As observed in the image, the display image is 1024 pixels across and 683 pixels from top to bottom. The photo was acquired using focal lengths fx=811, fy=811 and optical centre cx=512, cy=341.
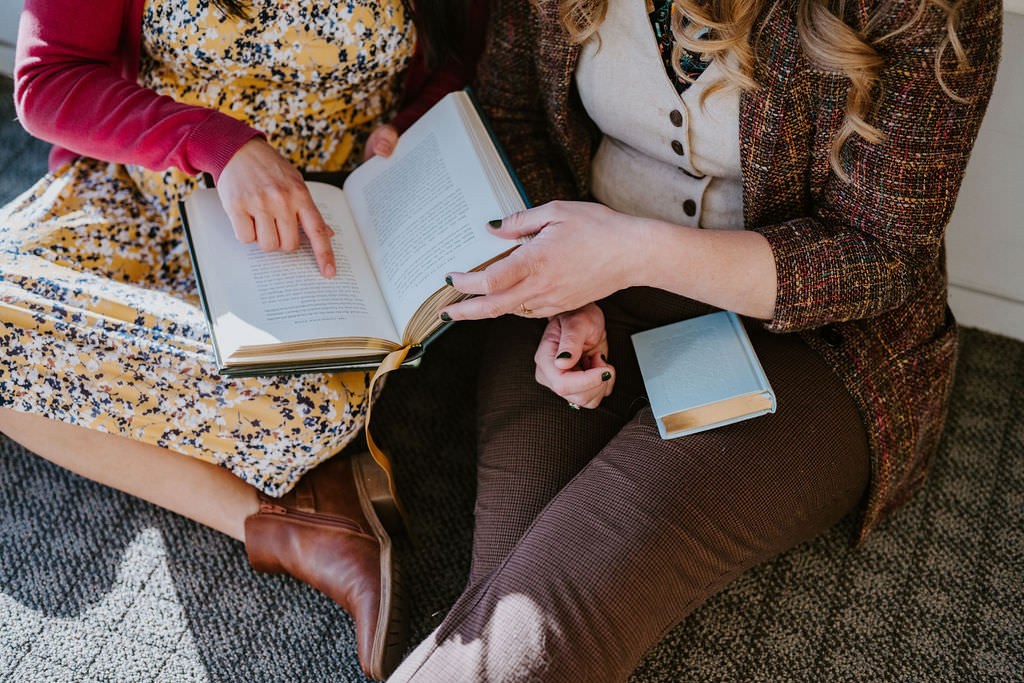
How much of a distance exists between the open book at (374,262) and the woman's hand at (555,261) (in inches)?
1.1

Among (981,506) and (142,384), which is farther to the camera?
(981,506)

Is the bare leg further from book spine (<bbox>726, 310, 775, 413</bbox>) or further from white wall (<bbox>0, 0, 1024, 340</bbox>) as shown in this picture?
white wall (<bbox>0, 0, 1024, 340</bbox>)

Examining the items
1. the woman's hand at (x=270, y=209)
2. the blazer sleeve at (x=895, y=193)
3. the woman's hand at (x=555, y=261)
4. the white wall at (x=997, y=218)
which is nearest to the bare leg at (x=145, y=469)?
the woman's hand at (x=270, y=209)

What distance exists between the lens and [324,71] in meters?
0.99

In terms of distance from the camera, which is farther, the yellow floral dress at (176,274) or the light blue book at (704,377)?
the yellow floral dress at (176,274)

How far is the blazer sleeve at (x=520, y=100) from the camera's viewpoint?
0.98 metres

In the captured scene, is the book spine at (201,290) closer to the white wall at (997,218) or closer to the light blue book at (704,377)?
the light blue book at (704,377)

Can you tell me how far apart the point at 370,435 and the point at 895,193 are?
637 millimetres

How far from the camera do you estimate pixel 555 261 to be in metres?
0.79

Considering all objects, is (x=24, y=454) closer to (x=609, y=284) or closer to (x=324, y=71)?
(x=324, y=71)

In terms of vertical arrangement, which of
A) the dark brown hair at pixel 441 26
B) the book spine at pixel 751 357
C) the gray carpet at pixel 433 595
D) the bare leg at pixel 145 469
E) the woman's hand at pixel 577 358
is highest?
the dark brown hair at pixel 441 26

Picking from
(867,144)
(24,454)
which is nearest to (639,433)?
(867,144)

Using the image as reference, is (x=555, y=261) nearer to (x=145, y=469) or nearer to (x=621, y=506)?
(x=621, y=506)

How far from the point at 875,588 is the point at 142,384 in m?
0.95
